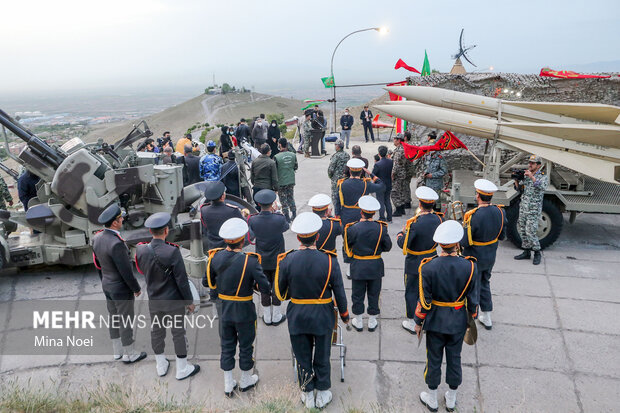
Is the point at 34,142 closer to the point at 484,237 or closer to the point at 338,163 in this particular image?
the point at 338,163

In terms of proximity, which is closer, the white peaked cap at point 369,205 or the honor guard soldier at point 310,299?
the honor guard soldier at point 310,299

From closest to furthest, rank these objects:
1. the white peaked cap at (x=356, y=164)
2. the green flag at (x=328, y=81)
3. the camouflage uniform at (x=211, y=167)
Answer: the white peaked cap at (x=356, y=164), the camouflage uniform at (x=211, y=167), the green flag at (x=328, y=81)

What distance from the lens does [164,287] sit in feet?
14.3

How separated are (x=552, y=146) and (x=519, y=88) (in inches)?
116

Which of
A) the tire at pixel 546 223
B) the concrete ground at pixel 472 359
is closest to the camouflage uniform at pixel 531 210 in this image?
the tire at pixel 546 223

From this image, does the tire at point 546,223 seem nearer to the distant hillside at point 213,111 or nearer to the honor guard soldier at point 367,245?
the honor guard soldier at point 367,245

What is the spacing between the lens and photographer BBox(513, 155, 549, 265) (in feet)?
22.2

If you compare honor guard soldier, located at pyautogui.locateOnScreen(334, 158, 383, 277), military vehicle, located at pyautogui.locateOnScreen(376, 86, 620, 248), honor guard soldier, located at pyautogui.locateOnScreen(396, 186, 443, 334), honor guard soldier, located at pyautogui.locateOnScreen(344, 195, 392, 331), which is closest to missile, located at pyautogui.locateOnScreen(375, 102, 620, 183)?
military vehicle, located at pyautogui.locateOnScreen(376, 86, 620, 248)

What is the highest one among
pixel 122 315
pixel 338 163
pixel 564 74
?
pixel 564 74

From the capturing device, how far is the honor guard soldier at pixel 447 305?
3854mm

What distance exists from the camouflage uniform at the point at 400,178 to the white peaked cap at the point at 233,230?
5.35 m

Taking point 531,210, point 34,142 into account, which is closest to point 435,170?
point 531,210

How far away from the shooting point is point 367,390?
4.27m

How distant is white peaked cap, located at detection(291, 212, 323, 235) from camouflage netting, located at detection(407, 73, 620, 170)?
7723 millimetres
